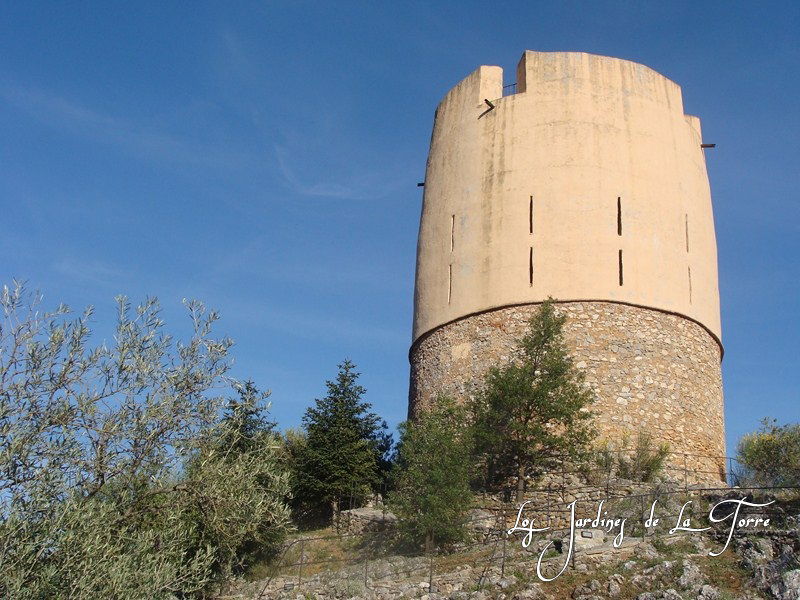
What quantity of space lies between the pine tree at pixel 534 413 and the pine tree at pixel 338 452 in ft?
8.59

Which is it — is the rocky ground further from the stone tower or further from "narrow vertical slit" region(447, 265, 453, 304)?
"narrow vertical slit" region(447, 265, 453, 304)

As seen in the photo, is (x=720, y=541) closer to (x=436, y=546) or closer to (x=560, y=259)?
(x=436, y=546)

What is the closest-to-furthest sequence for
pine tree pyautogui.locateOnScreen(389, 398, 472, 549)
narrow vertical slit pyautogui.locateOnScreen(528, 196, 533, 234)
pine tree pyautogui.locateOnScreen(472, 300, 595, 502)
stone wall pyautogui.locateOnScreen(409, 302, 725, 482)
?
pine tree pyautogui.locateOnScreen(389, 398, 472, 549)
pine tree pyautogui.locateOnScreen(472, 300, 595, 502)
stone wall pyautogui.locateOnScreen(409, 302, 725, 482)
narrow vertical slit pyautogui.locateOnScreen(528, 196, 533, 234)

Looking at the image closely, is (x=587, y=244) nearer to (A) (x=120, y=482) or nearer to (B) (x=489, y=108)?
(B) (x=489, y=108)

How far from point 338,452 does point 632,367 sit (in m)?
5.33

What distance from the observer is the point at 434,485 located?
13438 millimetres

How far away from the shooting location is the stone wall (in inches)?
→ 619

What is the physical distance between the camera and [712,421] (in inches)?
658

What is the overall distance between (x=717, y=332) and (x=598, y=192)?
3.55 meters

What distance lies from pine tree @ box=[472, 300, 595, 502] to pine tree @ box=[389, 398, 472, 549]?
54cm

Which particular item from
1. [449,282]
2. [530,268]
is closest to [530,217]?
[530,268]

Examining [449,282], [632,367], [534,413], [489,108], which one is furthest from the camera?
[489,108]

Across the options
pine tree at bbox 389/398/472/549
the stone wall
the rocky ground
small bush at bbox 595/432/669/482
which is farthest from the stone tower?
the rocky ground

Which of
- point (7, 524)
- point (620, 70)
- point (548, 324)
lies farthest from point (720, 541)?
point (620, 70)
